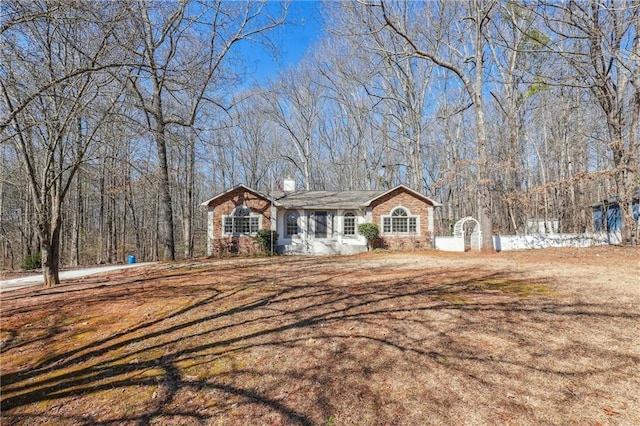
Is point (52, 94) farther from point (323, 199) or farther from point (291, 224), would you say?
point (323, 199)

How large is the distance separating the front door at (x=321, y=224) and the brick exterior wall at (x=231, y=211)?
292 centimetres

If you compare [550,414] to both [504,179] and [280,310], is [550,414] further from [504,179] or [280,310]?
[504,179]

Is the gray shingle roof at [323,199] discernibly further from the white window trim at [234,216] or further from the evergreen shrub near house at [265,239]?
the evergreen shrub near house at [265,239]

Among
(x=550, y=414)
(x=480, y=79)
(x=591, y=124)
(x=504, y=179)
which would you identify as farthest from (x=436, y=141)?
(x=550, y=414)

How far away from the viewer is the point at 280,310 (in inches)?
203

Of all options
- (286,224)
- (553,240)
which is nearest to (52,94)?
(286,224)

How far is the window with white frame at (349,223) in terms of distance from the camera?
58.7ft

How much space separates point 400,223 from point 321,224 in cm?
475

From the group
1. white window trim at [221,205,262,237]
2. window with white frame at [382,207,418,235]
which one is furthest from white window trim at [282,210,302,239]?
window with white frame at [382,207,418,235]

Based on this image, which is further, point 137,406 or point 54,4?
point 54,4

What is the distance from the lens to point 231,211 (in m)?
16.7

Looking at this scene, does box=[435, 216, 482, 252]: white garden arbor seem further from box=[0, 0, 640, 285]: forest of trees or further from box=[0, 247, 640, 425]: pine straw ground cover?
box=[0, 247, 640, 425]: pine straw ground cover

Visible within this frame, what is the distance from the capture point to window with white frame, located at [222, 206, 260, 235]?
658 inches

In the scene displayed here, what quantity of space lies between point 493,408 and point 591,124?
25621mm
